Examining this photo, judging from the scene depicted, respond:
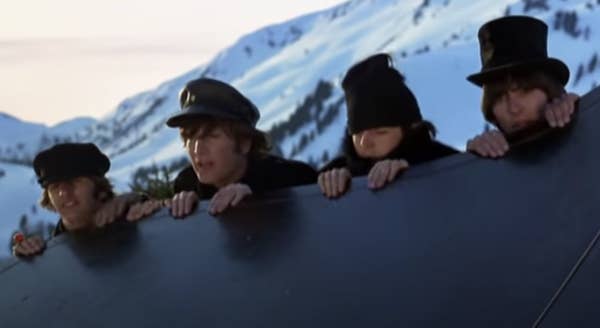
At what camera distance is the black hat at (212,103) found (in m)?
3.96

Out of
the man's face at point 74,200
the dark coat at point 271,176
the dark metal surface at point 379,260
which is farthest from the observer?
the man's face at point 74,200

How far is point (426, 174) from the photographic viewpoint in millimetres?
3189

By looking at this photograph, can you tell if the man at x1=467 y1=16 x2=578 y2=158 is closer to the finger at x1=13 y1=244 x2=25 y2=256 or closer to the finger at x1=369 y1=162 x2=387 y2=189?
the finger at x1=369 y1=162 x2=387 y2=189

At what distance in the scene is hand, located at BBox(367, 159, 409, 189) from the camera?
3205 millimetres

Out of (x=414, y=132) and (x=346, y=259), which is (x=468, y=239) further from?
(x=414, y=132)

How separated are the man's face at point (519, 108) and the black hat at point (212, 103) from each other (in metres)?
0.95

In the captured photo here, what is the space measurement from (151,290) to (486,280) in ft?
3.12

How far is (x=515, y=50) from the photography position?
11.2 ft

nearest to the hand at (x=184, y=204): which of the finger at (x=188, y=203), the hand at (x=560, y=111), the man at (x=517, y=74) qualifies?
the finger at (x=188, y=203)

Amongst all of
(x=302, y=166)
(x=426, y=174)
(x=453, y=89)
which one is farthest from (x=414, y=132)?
(x=453, y=89)

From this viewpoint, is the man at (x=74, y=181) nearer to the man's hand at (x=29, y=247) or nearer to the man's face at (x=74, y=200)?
the man's face at (x=74, y=200)

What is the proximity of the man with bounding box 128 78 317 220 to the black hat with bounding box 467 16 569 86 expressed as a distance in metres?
0.81

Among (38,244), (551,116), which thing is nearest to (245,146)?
(38,244)

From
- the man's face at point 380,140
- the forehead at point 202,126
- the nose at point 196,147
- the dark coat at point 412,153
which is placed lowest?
the dark coat at point 412,153
